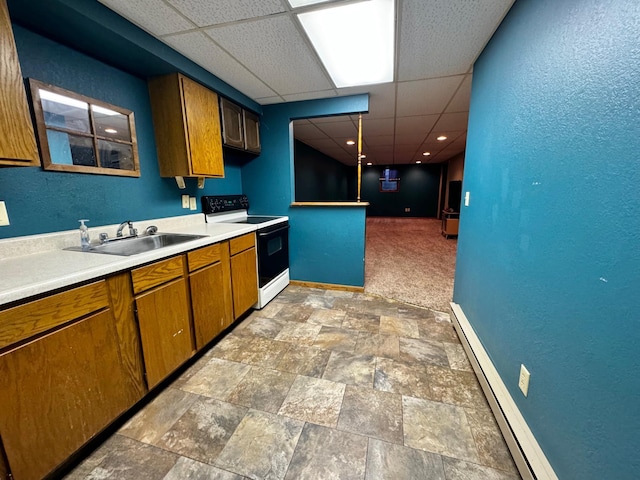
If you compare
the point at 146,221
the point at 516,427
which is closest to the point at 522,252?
the point at 516,427

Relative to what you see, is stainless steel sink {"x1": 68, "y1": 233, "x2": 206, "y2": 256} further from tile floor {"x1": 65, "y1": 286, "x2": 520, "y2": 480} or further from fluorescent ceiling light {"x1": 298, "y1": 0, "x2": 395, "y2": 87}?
fluorescent ceiling light {"x1": 298, "y1": 0, "x2": 395, "y2": 87}

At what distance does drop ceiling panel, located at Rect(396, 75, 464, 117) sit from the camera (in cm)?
236

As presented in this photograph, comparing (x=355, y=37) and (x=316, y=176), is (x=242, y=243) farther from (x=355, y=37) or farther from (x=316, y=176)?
(x=316, y=176)

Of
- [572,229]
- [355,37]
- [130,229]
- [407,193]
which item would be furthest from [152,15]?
[407,193]

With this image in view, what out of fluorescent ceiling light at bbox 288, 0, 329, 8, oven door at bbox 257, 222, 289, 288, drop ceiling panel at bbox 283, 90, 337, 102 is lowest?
oven door at bbox 257, 222, 289, 288

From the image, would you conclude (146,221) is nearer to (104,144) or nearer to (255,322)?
(104,144)

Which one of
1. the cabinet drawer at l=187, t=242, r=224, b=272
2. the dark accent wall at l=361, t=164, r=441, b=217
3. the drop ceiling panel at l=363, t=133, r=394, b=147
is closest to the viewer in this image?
the cabinet drawer at l=187, t=242, r=224, b=272

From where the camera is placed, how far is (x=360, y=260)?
10.0 feet

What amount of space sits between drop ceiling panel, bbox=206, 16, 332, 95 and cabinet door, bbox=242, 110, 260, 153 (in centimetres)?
55

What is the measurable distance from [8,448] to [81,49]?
7.06 ft

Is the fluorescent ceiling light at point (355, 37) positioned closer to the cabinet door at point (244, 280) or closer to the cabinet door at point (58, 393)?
the cabinet door at point (244, 280)

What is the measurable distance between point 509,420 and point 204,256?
2013mm

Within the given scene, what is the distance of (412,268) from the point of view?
3.95m

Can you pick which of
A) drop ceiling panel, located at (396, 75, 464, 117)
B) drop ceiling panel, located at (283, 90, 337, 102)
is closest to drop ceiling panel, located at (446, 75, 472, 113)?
drop ceiling panel, located at (396, 75, 464, 117)
